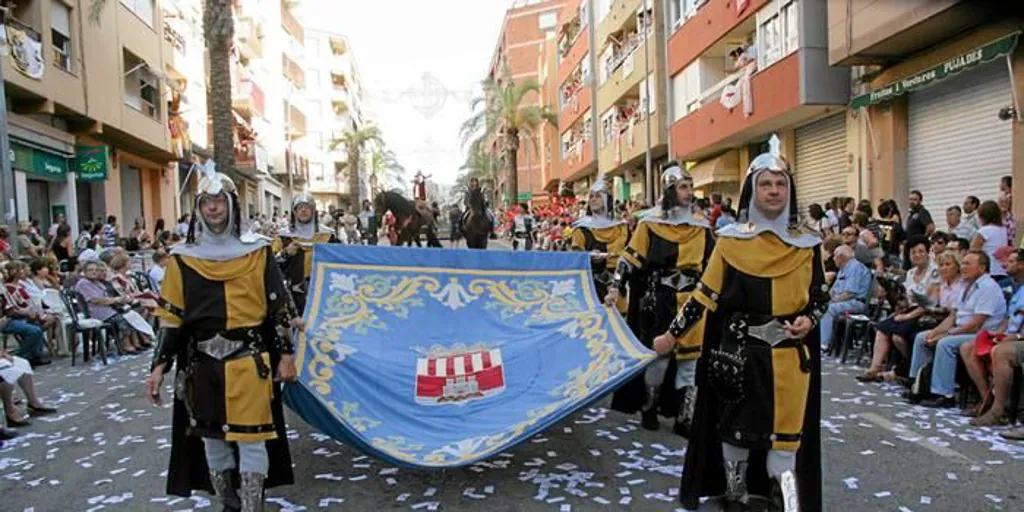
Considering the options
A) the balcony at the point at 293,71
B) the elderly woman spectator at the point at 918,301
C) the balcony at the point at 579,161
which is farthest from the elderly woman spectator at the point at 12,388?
the balcony at the point at 293,71

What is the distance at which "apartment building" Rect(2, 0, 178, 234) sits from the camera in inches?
725

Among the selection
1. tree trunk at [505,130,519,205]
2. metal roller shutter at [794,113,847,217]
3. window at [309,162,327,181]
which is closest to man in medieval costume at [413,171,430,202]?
metal roller shutter at [794,113,847,217]

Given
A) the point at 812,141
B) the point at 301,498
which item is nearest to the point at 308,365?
the point at 301,498

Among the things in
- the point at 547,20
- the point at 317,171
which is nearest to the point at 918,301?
the point at 547,20

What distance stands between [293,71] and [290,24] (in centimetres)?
351

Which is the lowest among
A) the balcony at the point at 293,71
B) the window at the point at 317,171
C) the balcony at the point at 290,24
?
the window at the point at 317,171

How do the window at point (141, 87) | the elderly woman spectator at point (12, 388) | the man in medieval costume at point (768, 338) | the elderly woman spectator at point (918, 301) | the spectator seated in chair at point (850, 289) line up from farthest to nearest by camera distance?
1. the window at point (141, 87)
2. the spectator seated in chair at point (850, 289)
3. the elderly woman spectator at point (918, 301)
4. the elderly woman spectator at point (12, 388)
5. the man in medieval costume at point (768, 338)

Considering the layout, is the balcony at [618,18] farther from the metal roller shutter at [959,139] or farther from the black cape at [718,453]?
the black cape at [718,453]

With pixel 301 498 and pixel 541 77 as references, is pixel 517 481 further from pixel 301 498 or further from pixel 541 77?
pixel 541 77

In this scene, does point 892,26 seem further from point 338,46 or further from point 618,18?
point 338,46

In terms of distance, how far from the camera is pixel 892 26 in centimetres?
1316

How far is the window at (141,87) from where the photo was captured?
2580cm

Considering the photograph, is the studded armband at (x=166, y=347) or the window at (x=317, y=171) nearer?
the studded armband at (x=166, y=347)

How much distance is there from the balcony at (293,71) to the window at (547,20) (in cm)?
2142
